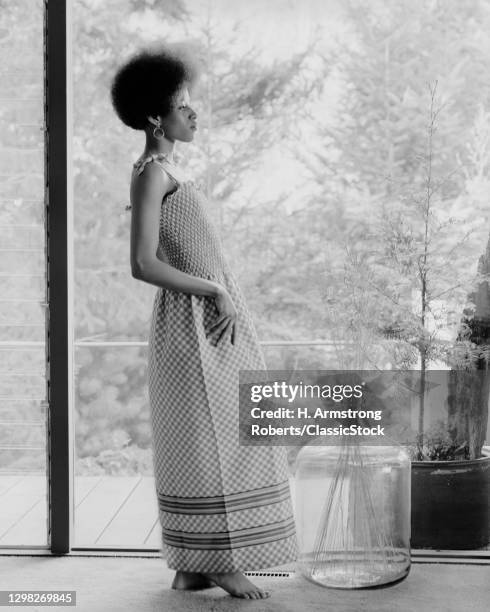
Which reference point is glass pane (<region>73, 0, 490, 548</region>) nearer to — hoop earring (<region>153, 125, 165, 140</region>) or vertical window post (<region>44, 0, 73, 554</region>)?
vertical window post (<region>44, 0, 73, 554</region>)

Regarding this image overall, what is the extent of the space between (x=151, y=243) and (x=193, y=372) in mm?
343

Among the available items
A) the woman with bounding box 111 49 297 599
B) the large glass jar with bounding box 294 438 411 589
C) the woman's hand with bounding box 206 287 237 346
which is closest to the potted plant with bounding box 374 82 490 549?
the large glass jar with bounding box 294 438 411 589

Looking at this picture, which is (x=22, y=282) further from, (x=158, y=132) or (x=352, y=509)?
(x=352, y=509)

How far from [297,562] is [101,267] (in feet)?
8.98

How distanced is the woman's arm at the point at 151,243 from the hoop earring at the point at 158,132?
4.7 inches

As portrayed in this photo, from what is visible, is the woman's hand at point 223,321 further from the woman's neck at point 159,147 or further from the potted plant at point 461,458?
the potted plant at point 461,458

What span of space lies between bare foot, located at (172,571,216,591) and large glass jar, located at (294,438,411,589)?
0.31m

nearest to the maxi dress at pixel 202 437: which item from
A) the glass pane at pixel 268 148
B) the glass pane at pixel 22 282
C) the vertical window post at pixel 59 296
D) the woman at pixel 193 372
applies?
the woman at pixel 193 372

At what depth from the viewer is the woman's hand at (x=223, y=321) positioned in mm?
2199

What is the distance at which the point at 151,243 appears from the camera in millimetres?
2172

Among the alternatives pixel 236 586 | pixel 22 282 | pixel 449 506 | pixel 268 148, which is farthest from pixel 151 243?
pixel 268 148

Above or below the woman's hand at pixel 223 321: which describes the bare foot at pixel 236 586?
below

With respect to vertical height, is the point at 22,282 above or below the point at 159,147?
below

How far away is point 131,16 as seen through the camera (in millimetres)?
4934
